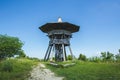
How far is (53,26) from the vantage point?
29.3m

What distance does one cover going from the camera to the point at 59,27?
96.1ft

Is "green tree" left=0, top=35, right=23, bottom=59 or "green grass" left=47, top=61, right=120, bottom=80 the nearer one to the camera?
"green grass" left=47, top=61, right=120, bottom=80

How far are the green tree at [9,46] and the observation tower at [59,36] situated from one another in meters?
8.60

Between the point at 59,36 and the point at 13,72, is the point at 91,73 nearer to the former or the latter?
the point at 13,72

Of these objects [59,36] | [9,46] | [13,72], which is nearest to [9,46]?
[9,46]

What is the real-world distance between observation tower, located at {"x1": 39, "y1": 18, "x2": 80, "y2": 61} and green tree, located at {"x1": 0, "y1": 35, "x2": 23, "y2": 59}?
8.60 meters

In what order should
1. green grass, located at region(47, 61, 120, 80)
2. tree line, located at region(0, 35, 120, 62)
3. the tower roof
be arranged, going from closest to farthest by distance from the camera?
green grass, located at region(47, 61, 120, 80), the tower roof, tree line, located at region(0, 35, 120, 62)

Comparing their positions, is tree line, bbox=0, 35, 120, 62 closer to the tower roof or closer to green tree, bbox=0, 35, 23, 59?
green tree, bbox=0, 35, 23, 59

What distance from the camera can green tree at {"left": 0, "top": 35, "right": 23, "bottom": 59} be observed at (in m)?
35.5

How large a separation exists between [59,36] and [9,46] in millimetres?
11382

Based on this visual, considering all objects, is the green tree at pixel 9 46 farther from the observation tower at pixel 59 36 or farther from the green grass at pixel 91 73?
→ the green grass at pixel 91 73

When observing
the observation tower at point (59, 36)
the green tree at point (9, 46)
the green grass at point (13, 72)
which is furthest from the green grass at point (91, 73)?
the green tree at point (9, 46)

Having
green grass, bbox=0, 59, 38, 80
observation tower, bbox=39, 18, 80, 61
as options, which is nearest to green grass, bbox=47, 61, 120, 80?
green grass, bbox=0, 59, 38, 80

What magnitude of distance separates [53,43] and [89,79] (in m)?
16.3
